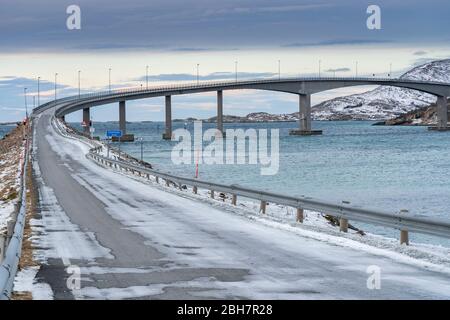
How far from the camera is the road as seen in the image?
1081 centimetres

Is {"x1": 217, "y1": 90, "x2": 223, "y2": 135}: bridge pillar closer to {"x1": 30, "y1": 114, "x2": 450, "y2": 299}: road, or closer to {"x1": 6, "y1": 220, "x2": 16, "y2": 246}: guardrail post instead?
{"x1": 30, "y1": 114, "x2": 450, "y2": 299}: road

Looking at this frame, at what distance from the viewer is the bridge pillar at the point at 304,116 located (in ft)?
548

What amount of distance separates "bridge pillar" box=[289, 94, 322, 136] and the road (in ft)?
469

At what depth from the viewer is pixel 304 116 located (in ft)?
573

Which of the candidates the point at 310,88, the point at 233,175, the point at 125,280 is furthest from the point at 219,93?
the point at 125,280

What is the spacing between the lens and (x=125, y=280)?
11.7m

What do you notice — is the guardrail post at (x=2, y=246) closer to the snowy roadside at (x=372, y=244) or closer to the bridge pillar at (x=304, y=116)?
the snowy roadside at (x=372, y=244)

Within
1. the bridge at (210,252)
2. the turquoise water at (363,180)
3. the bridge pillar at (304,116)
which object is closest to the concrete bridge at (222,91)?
the bridge pillar at (304,116)

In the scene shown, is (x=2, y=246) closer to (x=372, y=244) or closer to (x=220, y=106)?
(x=372, y=244)

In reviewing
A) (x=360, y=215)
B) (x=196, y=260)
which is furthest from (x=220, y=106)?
(x=196, y=260)

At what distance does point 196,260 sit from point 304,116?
162 meters

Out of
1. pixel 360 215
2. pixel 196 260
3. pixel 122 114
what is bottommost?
pixel 196 260

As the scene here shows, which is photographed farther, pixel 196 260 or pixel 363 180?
pixel 363 180
